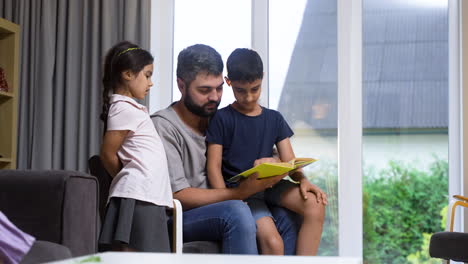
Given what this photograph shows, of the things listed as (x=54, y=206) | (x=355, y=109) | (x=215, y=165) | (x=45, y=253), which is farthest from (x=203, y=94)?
(x=355, y=109)

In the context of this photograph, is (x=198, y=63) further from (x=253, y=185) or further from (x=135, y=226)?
(x=135, y=226)

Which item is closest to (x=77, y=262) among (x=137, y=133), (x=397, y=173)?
(x=137, y=133)

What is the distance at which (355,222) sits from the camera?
3484 millimetres

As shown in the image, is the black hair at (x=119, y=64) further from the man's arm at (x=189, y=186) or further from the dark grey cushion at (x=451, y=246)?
the dark grey cushion at (x=451, y=246)

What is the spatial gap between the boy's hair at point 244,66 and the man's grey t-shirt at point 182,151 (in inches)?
11.7

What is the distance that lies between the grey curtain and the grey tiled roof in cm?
92

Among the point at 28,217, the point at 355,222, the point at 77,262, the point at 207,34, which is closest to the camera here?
the point at 77,262

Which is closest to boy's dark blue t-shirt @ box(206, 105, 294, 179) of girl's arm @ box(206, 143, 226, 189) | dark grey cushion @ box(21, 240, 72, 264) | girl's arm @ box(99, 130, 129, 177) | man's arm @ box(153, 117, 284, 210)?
girl's arm @ box(206, 143, 226, 189)

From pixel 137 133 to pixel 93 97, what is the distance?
141cm

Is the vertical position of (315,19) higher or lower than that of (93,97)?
higher

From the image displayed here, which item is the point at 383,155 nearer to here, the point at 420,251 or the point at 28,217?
the point at 420,251

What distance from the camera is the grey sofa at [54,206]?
6.04ft

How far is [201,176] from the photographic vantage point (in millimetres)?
2439

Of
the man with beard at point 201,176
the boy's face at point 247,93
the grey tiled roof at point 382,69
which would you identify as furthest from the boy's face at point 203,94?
the grey tiled roof at point 382,69
